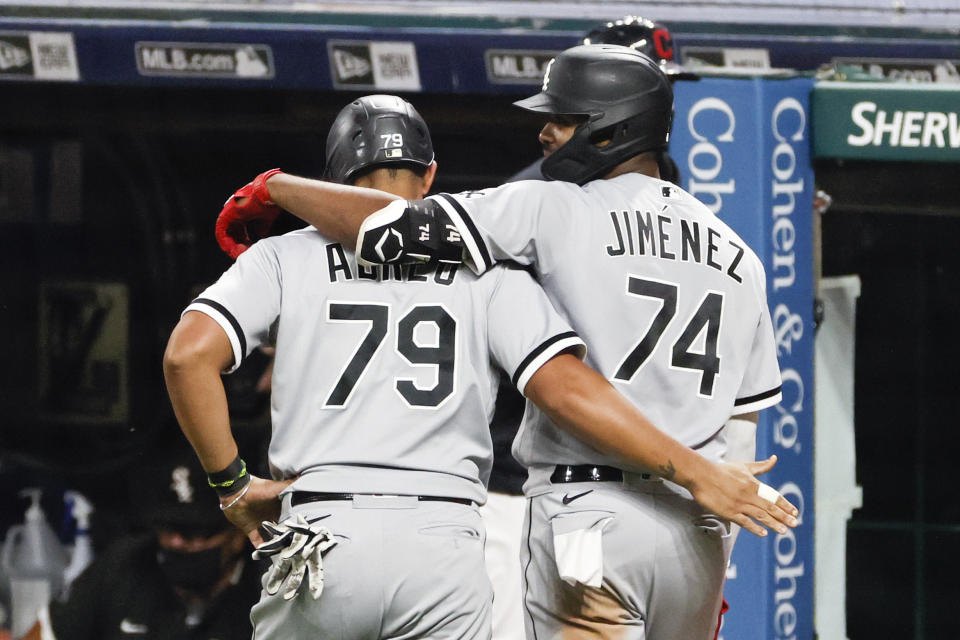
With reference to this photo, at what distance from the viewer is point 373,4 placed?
484 centimetres

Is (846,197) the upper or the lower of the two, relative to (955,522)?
upper

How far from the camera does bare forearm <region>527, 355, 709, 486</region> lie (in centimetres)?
233

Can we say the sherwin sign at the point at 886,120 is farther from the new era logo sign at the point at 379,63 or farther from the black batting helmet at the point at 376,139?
the black batting helmet at the point at 376,139

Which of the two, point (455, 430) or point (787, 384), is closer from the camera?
point (455, 430)

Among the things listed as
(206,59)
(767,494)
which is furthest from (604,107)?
(206,59)

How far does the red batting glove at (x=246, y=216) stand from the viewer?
2.70 m

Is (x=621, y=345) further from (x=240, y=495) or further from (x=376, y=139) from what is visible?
(x=240, y=495)

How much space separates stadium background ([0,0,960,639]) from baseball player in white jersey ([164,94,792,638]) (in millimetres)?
2328

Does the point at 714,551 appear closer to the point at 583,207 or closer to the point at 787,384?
the point at 583,207

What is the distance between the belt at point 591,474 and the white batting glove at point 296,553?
1.54ft

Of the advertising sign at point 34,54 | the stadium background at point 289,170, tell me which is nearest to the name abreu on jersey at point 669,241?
the stadium background at point 289,170

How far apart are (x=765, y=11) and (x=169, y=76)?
206 cm

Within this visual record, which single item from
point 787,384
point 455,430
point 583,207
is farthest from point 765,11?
point 455,430

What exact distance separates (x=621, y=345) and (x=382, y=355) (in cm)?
43
